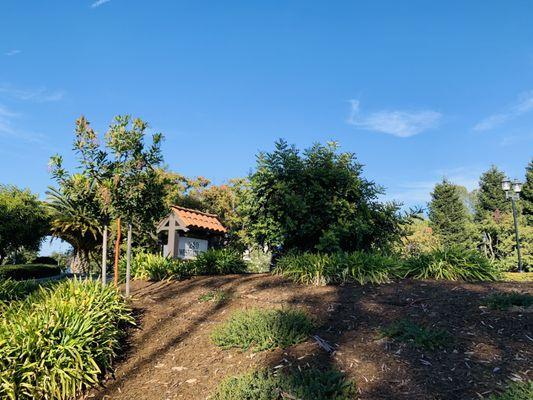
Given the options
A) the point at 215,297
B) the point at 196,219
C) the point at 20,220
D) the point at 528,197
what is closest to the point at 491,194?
the point at 528,197

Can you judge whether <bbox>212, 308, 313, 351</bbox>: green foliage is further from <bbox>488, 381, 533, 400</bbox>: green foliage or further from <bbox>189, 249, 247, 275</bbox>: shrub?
<bbox>189, 249, 247, 275</bbox>: shrub

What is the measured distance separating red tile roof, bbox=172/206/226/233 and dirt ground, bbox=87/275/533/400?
6.34 metres

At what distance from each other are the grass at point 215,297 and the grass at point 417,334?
10.2 feet

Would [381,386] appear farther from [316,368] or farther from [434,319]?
[434,319]

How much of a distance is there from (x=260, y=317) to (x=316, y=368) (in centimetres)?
147

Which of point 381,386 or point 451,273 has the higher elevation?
point 451,273

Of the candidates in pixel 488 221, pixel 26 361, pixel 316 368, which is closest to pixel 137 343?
pixel 26 361

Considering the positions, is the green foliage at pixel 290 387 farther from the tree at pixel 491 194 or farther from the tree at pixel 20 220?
the tree at pixel 491 194

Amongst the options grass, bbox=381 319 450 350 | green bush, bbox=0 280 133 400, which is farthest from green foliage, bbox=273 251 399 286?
green bush, bbox=0 280 133 400

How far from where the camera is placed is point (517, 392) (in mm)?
3455

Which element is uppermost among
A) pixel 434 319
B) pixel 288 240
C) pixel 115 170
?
pixel 115 170

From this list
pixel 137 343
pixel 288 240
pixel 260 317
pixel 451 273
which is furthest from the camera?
pixel 288 240

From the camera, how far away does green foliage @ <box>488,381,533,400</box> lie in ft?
11.1

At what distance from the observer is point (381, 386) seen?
3973 millimetres
